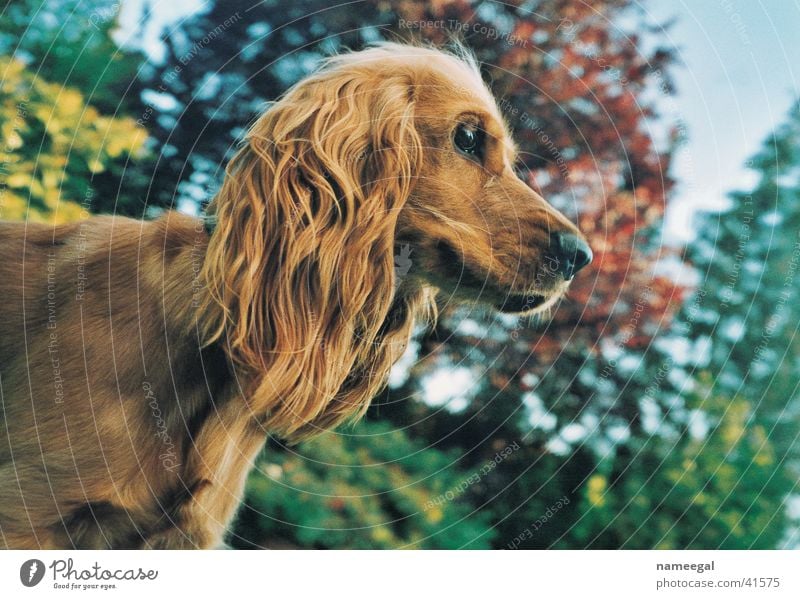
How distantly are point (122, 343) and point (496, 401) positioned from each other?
67.7 inches

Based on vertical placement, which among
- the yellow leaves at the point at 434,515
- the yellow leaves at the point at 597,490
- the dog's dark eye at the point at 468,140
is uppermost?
the dog's dark eye at the point at 468,140

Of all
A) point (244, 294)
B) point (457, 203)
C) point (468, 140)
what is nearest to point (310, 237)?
point (244, 294)

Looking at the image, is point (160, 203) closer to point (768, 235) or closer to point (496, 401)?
point (496, 401)

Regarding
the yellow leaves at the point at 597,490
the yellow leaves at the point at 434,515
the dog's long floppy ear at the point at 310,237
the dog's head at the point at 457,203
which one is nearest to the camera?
the dog's long floppy ear at the point at 310,237

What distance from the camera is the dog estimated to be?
2.89 metres

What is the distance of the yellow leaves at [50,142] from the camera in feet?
11.1

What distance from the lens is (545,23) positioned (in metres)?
3.63

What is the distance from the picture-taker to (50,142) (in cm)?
342

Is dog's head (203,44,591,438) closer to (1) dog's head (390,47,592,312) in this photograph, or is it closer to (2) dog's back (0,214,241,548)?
(1) dog's head (390,47,592,312)

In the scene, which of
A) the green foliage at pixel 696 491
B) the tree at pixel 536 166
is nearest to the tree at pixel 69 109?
the tree at pixel 536 166

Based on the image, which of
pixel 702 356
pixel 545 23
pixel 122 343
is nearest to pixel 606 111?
pixel 545 23

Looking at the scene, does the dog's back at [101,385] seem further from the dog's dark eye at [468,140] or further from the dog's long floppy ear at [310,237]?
the dog's dark eye at [468,140]
